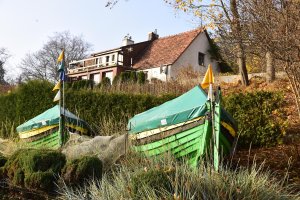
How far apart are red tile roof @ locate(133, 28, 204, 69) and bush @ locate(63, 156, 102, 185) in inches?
1069

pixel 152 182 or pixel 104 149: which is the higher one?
pixel 152 182

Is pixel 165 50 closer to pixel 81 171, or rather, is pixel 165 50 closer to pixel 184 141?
pixel 184 141

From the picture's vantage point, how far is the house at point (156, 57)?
3391cm

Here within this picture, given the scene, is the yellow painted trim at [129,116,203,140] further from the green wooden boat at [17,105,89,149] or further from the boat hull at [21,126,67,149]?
the boat hull at [21,126,67,149]

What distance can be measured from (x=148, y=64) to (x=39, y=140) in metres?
25.6

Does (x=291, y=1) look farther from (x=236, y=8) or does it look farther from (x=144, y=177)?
(x=144, y=177)

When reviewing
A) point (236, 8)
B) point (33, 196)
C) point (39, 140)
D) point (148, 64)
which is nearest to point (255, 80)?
point (39, 140)

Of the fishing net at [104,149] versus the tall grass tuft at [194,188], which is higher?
the tall grass tuft at [194,188]

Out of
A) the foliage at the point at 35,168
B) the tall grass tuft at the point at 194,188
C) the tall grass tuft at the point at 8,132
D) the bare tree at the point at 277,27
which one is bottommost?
the tall grass tuft at the point at 8,132

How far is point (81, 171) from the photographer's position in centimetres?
576

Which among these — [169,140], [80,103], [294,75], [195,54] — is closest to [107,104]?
[80,103]

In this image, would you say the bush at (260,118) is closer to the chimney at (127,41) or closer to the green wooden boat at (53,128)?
the green wooden boat at (53,128)

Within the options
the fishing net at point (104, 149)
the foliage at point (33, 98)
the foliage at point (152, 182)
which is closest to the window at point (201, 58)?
the foliage at point (33, 98)

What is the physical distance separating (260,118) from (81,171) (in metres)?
5.63
